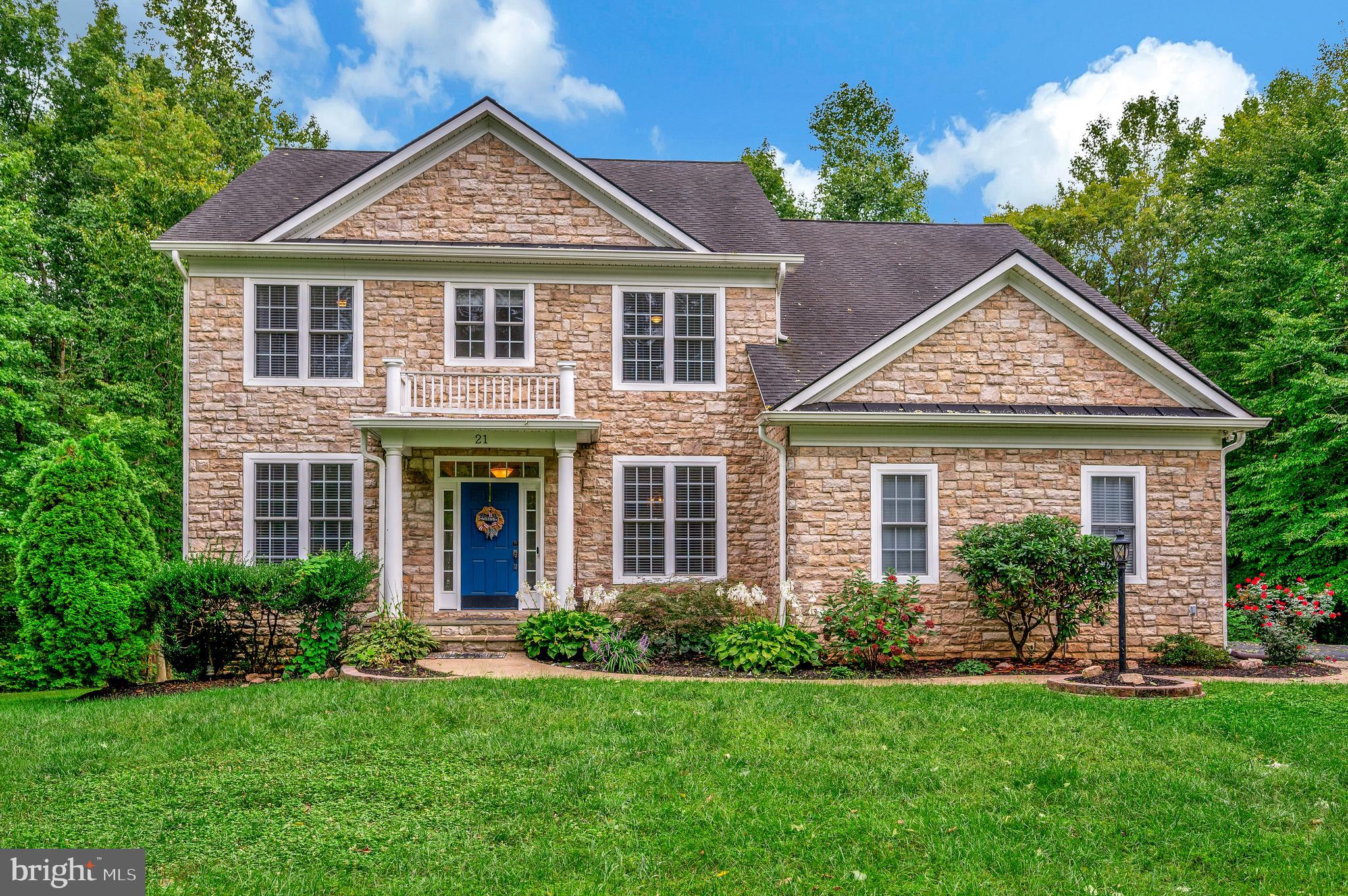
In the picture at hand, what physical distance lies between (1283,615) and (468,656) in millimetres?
11189

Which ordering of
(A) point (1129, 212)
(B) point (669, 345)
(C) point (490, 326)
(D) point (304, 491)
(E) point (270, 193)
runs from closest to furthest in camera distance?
1. (D) point (304, 491)
2. (C) point (490, 326)
3. (B) point (669, 345)
4. (E) point (270, 193)
5. (A) point (1129, 212)

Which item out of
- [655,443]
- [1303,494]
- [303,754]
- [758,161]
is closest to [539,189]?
[655,443]

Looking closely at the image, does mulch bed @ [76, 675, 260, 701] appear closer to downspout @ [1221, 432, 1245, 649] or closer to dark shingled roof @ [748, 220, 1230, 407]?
dark shingled roof @ [748, 220, 1230, 407]

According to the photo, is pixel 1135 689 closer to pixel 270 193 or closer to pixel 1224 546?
pixel 1224 546

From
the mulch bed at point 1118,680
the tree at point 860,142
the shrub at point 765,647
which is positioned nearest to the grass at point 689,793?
the mulch bed at point 1118,680

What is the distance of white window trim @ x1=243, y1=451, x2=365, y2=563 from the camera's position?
43.0 ft

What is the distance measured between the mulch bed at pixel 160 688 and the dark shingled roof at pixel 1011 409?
7692mm

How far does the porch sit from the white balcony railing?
20 mm

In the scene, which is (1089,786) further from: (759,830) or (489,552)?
(489,552)

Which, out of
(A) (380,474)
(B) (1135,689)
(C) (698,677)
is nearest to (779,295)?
(C) (698,677)

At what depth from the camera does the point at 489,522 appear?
13688mm

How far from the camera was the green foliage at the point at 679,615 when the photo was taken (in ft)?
39.3

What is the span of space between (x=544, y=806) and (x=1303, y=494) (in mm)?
19734

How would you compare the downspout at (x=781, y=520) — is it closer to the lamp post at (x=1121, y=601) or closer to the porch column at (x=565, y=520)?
the porch column at (x=565, y=520)
